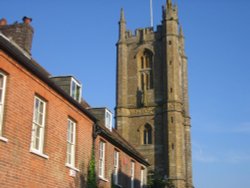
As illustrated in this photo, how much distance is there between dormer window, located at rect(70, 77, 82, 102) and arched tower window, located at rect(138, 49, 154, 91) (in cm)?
3881

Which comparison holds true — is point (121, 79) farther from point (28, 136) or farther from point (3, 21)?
point (28, 136)

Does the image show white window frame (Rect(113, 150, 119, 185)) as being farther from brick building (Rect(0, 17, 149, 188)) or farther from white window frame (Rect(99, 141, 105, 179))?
white window frame (Rect(99, 141, 105, 179))

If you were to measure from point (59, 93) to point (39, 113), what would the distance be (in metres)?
1.47

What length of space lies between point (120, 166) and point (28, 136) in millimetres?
9416

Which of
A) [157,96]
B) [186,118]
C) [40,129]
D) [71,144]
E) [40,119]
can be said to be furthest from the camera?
[186,118]

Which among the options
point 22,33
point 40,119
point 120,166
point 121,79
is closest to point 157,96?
point 121,79

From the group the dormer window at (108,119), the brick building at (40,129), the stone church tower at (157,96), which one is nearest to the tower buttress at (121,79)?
the stone church tower at (157,96)

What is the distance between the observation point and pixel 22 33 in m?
17.4

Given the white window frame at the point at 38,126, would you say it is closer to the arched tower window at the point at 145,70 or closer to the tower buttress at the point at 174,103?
the tower buttress at the point at 174,103

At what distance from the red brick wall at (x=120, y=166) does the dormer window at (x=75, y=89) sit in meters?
2.15

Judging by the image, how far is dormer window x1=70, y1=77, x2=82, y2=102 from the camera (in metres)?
18.0

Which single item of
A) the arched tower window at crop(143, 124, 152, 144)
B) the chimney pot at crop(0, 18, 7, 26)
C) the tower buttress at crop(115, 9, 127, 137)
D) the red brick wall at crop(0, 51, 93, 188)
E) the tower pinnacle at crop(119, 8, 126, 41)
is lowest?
the red brick wall at crop(0, 51, 93, 188)

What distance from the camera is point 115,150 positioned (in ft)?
70.8

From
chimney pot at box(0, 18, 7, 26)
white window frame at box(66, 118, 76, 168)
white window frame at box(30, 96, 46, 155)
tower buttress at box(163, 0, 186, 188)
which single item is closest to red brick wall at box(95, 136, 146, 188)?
white window frame at box(66, 118, 76, 168)
